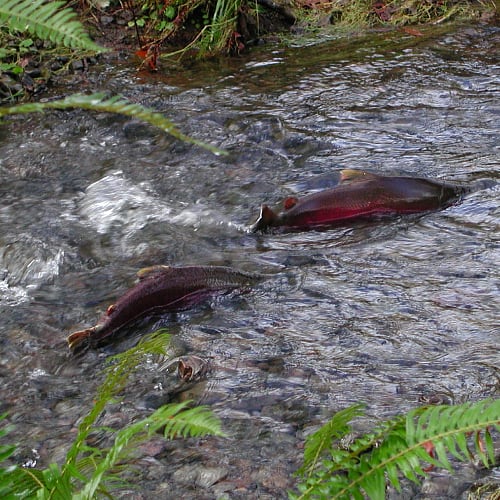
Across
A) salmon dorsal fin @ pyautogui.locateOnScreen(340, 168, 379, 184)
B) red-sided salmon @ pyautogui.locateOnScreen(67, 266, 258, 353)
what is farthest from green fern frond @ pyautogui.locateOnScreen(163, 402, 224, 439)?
salmon dorsal fin @ pyautogui.locateOnScreen(340, 168, 379, 184)

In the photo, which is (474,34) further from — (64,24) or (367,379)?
(64,24)

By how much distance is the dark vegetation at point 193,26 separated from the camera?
8.70 m

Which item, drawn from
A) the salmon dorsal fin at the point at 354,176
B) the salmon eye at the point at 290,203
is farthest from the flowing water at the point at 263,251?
the salmon dorsal fin at the point at 354,176

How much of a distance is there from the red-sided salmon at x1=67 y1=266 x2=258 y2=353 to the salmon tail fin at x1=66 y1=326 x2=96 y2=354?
0.19ft

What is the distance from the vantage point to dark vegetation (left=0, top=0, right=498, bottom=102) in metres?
8.70

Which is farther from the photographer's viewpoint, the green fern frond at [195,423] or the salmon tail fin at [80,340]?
the salmon tail fin at [80,340]

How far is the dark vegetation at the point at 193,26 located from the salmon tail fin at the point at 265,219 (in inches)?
150

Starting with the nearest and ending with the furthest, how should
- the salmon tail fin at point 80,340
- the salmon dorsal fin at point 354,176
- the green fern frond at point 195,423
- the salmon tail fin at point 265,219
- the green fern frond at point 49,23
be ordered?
1. the green fern frond at point 49,23
2. the green fern frond at point 195,423
3. the salmon tail fin at point 80,340
4. the salmon tail fin at point 265,219
5. the salmon dorsal fin at point 354,176

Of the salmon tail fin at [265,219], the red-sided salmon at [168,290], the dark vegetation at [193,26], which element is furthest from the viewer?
the dark vegetation at [193,26]

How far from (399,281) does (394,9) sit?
615 cm

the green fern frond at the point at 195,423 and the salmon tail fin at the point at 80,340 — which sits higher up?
the green fern frond at the point at 195,423

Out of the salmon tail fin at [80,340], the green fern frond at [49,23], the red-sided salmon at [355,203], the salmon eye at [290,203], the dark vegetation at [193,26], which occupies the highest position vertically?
the green fern frond at [49,23]

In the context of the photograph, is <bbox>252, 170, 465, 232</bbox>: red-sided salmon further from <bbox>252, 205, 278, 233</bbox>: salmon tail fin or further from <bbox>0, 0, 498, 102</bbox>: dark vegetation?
<bbox>0, 0, 498, 102</bbox>: dark vegetation

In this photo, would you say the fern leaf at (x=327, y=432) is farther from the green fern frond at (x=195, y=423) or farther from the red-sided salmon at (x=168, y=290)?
the red-sided salmon at (x=168, y=290)
